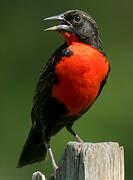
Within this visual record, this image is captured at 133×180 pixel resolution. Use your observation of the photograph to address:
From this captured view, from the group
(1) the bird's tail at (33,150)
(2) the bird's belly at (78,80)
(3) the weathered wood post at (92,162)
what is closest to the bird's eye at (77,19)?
(2) the bird's belly at (78,80)

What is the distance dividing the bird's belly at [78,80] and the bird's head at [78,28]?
0.31 meters

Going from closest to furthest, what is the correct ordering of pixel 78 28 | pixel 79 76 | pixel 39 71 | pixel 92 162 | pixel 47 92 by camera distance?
pixel 92 162
pixel 79 76
pixel 47 92
pixel 78 28
pixel 39 71

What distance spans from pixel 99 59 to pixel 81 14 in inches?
23.8

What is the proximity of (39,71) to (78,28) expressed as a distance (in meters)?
3.51

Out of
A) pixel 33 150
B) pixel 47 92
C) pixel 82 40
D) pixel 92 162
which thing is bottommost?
pixel 33 150

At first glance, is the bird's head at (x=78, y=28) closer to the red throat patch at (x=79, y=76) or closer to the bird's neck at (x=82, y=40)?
the bird's neck at (x=82, y=40)

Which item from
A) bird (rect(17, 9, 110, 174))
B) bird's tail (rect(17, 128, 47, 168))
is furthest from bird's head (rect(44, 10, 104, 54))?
bird's tail (rect(17, 128, 47, 168))

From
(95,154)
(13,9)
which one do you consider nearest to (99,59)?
(95,154)

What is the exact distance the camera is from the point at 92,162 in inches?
160

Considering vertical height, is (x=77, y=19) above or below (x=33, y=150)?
above

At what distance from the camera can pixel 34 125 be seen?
6414mm

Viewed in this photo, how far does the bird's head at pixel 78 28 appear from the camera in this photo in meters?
5.93

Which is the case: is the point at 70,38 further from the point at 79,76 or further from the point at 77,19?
the point at 79,76

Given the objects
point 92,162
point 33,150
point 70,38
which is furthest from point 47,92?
point 92,162
